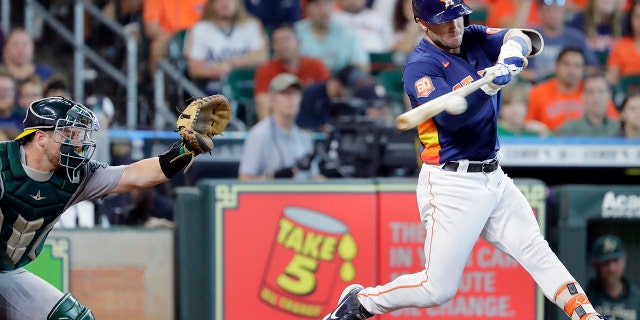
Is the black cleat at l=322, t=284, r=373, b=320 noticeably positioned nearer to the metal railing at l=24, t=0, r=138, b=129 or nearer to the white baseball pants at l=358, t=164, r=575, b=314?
the white baseball pants at l=358, t=164, r=575, b=314

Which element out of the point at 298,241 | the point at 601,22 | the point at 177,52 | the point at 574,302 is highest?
the point at 601,22

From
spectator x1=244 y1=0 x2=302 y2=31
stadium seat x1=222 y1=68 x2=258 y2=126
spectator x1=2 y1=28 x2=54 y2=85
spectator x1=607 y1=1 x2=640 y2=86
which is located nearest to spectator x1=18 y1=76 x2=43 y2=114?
spectator x1=2 y1=28 x2=54 y2=85

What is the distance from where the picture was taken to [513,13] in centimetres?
957

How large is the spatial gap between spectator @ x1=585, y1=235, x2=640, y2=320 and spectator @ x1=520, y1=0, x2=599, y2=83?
2.82 metres

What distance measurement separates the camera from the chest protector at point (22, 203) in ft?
14.5

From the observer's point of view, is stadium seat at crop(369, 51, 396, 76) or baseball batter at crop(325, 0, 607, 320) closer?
baseball batter at crop(325, 0, 607, 320)

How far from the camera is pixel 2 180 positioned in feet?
14.4

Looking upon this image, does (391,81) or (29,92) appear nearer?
(29,92)

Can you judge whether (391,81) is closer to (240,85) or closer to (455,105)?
(240,85)

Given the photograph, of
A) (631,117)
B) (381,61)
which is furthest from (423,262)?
(381,61)

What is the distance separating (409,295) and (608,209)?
208 cm

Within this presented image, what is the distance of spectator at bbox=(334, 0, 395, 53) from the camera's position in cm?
940

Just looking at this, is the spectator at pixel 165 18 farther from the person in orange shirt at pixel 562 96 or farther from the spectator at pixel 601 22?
the spectator at pixel 601 22

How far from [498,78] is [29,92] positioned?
4.49 metres
